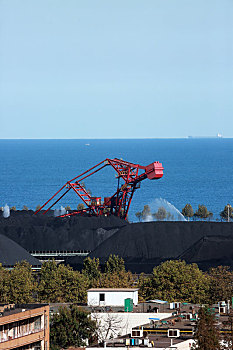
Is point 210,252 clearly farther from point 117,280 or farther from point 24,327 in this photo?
point 24,327

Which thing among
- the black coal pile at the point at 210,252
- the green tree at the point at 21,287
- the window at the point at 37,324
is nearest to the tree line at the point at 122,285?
the green tree at the point at 21,287

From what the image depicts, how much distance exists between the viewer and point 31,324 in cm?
6794

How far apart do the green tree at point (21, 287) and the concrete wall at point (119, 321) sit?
70.4ft

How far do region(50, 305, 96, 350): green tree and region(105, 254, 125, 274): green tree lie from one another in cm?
4470

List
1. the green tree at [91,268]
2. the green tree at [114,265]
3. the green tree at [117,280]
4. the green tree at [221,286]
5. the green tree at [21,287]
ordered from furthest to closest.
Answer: the green tree at [114,265] < the green tree at [91,268] < the green tree at [117,280] < the green tree at [21,287] < the green tree at [221,286]

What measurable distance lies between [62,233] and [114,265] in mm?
30534

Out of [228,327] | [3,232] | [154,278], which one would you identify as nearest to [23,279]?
[154,278]

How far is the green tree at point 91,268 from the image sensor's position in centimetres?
12501

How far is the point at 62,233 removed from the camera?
160125 millimetres

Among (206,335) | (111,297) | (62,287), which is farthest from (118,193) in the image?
(206,335)

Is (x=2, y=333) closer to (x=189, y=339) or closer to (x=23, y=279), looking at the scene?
(x=189, y=339)

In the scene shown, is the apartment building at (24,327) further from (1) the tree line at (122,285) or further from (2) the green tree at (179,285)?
(2) the green tree at (179,285)

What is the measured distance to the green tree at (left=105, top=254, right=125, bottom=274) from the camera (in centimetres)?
12900

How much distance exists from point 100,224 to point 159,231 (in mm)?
19241
